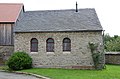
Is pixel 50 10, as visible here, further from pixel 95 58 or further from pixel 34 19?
pixel 95 58

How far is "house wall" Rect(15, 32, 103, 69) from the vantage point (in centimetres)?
2681

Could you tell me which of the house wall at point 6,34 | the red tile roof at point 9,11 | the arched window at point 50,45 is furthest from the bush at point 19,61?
the red tile roof at point 9,11

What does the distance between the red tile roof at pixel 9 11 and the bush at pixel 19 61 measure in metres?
5.30

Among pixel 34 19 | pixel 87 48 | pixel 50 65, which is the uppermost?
pixel 34 19

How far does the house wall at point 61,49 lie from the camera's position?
26812 mm

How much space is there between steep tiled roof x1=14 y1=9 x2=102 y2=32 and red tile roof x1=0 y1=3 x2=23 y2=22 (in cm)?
94

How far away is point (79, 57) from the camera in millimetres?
26984

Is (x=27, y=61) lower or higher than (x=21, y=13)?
lower

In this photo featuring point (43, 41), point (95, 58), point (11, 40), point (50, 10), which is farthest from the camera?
point (50, 10)

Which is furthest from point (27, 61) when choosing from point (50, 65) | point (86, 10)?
point (86, 10)

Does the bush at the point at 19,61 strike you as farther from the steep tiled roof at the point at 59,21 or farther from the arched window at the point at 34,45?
the steep tiled roof at the point at 59,21

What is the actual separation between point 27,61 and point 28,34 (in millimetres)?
3206

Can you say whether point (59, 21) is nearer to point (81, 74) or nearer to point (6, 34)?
point (6, 34)

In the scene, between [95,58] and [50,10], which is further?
[50,10]
